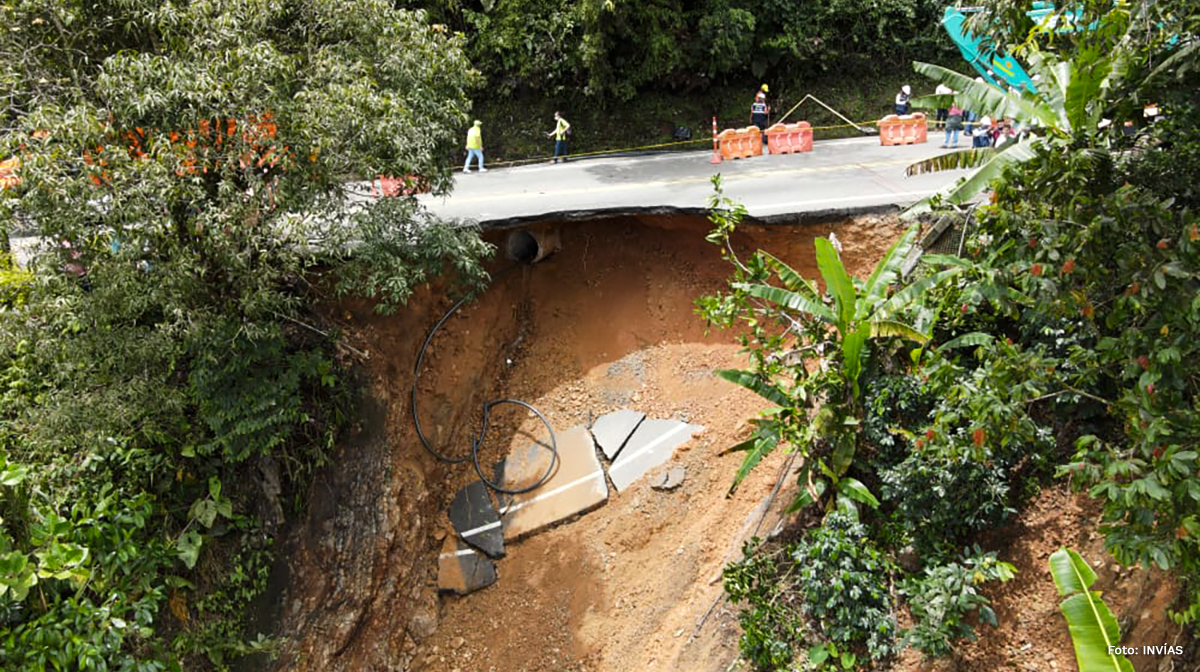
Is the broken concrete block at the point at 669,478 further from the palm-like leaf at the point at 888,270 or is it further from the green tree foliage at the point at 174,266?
the green tree foliage at the point at 174,266

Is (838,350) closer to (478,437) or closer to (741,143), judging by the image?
(478,437)

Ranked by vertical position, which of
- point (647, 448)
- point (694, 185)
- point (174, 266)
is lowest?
point (647, 448)

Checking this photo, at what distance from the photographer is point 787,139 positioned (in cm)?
1842

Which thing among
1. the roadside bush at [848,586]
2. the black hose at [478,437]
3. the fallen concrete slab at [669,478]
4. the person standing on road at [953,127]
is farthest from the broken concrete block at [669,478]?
the person standing on road at [953,127]

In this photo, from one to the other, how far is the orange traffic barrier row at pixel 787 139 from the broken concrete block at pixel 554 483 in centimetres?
912

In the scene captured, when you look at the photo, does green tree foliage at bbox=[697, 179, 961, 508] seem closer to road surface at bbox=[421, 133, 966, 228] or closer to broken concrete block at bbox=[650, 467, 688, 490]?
broken concrete block at bbox=[650, 467, 688, 490]

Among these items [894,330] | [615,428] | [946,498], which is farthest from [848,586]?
[615,428]

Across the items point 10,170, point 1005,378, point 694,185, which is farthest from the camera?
point 694,185

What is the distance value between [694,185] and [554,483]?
6.51 meters

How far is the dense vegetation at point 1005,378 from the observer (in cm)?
626

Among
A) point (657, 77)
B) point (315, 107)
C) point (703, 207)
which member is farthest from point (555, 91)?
point (315, 107)

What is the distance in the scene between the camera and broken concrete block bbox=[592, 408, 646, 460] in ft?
42.5

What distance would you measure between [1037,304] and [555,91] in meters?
16.5

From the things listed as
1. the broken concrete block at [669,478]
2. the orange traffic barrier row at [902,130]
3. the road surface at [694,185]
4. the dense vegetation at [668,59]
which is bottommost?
the broken concrete block at [669,478]
